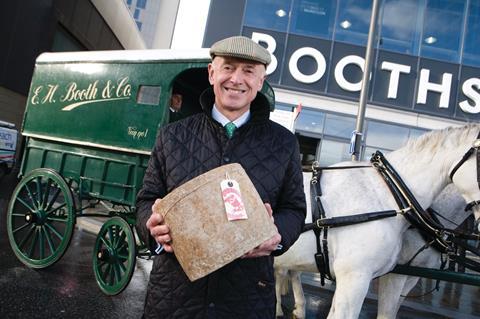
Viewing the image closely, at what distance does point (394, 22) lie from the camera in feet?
42.8

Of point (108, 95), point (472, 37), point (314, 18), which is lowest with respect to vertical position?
point (108, 95)

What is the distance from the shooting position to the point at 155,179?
166cm

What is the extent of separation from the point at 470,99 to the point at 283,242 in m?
13.4

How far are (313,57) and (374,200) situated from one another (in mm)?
10475

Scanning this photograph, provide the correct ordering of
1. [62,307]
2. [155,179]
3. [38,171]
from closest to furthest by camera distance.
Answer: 1. [155,179]
2. [62,307]
3. [38,171]

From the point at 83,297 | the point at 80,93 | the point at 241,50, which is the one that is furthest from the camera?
the point at 80,93

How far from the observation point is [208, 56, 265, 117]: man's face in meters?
1.58

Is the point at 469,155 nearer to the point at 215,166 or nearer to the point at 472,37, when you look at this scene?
the point at 215,166

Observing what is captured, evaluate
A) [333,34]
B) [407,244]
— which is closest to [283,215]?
[407,244]

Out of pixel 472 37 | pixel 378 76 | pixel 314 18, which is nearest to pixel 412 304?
pixel 378 76

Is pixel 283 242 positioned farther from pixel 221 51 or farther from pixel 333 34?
pixel 333 34

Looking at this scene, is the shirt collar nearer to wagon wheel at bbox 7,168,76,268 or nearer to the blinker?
the blinker

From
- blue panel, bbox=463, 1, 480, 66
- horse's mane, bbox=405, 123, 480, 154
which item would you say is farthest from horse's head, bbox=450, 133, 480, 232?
blue panel, bbox=463, 1, 480, 66

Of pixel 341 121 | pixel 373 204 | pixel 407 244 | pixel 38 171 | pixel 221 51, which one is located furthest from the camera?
pixel 341 121
